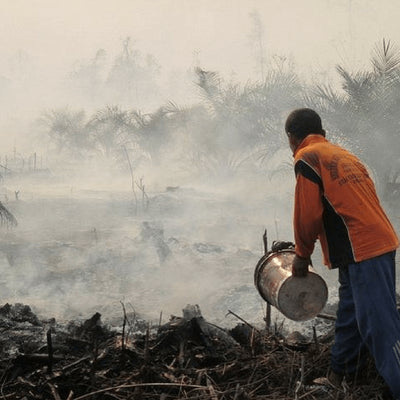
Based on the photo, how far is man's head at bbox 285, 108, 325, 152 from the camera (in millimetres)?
3119

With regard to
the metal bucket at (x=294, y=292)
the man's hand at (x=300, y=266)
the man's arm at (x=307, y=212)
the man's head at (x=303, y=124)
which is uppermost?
the man's head at (x=303, y=124)

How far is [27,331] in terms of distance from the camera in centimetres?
507

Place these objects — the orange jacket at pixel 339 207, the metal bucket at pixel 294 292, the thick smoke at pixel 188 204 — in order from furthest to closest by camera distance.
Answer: the thick smoke at pixel 188 204 < the metal bucket at pixel 294 292 < the orange jacket at pixel 339 207

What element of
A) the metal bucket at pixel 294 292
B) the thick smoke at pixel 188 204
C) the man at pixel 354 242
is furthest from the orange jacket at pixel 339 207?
the thick smoke at pixel 188 204

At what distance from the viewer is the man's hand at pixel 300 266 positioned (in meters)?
3.09

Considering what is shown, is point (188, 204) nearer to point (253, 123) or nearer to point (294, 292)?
point (253, 123)

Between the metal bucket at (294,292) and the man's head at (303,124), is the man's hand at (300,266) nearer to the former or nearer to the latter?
the metal bucket at (294,292)

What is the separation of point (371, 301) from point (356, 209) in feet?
1.79

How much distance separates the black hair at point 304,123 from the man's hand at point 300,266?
0.82m

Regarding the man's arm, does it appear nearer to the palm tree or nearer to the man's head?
the man's head

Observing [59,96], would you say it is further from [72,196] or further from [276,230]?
[276,230]

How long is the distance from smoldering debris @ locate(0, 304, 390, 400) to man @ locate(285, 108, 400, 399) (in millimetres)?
289

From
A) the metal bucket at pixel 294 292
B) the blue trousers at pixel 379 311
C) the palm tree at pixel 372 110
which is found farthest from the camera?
the palm tree at pixel 372 110

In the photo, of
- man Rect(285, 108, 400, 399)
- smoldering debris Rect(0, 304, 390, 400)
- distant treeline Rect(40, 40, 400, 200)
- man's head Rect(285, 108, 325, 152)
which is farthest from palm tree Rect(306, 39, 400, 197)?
man Rect(285, 108, 400, 399)
